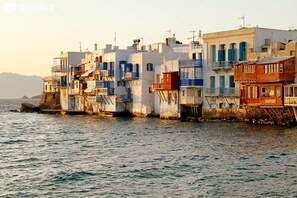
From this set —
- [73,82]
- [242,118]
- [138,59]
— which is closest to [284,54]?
[242,118]

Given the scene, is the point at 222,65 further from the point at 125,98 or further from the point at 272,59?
the point at 125,98

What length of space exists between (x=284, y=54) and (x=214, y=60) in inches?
400

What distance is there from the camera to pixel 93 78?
82.6 metres

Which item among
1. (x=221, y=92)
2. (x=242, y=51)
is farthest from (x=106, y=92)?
(x=242, y=51)

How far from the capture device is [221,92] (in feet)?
194

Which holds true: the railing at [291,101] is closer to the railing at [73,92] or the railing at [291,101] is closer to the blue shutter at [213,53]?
the blue shutter at [213,53]

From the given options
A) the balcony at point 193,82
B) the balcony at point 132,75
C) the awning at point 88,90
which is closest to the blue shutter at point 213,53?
the balcony at point 193,82

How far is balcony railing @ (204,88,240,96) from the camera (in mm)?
57466

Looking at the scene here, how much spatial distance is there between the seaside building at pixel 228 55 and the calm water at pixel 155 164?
10048 mm

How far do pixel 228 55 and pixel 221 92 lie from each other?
4.00 metres

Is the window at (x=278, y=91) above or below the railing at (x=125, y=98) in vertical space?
above

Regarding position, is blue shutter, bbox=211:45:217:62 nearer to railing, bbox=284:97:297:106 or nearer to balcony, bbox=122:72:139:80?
railing, bbox=284:97:297:106

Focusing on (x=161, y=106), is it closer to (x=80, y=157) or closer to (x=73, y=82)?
(x=73, y=82)

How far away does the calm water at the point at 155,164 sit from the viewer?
23.4 m
